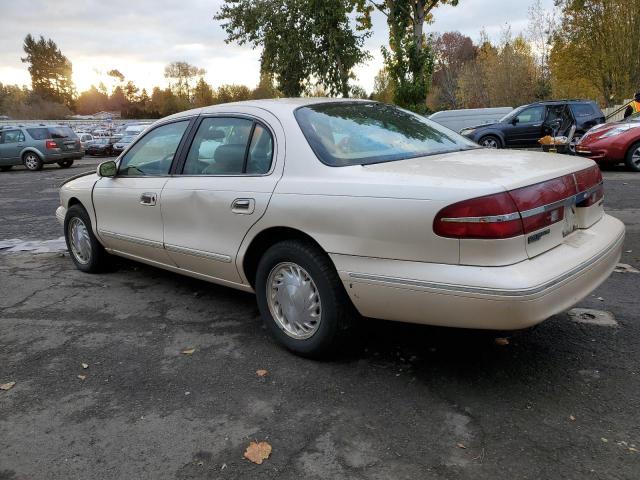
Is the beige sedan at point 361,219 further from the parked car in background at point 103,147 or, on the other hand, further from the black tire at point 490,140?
the parked car in background at point 103,147

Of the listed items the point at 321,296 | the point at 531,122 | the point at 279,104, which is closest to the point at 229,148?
the point at 279,104

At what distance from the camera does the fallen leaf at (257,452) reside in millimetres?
2363

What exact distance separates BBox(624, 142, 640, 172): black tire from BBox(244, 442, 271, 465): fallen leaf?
1110 cm

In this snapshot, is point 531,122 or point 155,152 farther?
point 531,122

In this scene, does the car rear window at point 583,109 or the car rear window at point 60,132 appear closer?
the car rear window at point 583,109

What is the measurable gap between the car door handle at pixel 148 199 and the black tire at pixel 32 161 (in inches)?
741

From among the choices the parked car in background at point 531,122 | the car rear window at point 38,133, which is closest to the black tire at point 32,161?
the car rear window at point 38,133

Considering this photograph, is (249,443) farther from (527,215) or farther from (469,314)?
(527,215)

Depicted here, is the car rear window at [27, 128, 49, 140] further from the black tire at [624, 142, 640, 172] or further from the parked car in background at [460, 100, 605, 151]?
the black tire at [624, 142, 640, 172]

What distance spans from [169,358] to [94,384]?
46cm

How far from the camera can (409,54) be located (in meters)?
17.8

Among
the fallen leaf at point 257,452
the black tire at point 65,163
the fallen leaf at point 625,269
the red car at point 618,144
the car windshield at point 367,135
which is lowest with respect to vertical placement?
the fallen leaf at point 257,452

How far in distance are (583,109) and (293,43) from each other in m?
18.8

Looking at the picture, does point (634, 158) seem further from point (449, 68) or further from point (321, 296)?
point (449, 68)
